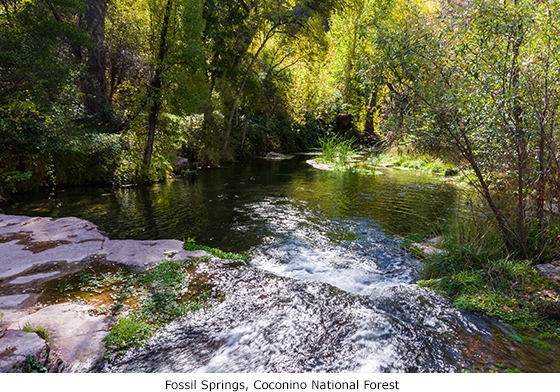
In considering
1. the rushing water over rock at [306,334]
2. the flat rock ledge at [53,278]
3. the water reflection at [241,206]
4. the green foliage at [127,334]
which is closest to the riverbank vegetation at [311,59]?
the rushing water over rock at [306,334]

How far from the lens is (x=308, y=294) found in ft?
13.0

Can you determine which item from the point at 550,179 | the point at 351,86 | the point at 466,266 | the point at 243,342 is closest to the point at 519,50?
the point at 550,179

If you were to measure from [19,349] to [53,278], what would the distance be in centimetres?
169

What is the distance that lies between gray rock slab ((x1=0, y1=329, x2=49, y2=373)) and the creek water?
0.59 m

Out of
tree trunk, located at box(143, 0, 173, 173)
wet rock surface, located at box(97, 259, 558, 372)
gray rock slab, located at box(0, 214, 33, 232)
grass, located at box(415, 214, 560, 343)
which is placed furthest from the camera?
tree trunk, located at box(143, 0, 173, 173)

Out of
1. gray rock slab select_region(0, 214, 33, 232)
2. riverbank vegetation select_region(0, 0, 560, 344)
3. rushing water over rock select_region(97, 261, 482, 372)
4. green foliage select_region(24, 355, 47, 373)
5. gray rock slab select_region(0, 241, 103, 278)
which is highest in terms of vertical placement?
riverbank vegetation select_region(0, 0, 560, 344)

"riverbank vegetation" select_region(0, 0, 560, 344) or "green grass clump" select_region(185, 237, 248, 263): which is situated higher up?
"riverbank vegetation" select_region(0, 0, 560, 344)

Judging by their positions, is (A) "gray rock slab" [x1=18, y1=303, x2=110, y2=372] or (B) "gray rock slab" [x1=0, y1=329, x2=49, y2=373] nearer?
(B) "gray rock slab" [x1=0, y1=329, x2=49, y2=373]

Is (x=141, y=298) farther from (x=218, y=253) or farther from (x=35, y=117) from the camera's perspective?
(x=35, y=117)

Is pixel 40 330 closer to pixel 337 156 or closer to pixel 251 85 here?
pixel 337 156

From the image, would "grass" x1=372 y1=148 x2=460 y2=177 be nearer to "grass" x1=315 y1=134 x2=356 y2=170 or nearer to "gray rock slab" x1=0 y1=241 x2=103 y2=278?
"grass" x1=315 y1=134 x2=356 y2=170

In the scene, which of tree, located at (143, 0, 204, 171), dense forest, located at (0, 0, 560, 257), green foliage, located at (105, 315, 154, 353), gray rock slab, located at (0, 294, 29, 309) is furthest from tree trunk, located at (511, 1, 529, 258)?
tree, located at (143, 0, 204, 171)

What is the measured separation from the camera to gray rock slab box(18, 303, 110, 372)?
2.67 meters

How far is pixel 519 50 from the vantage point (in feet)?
13.7
